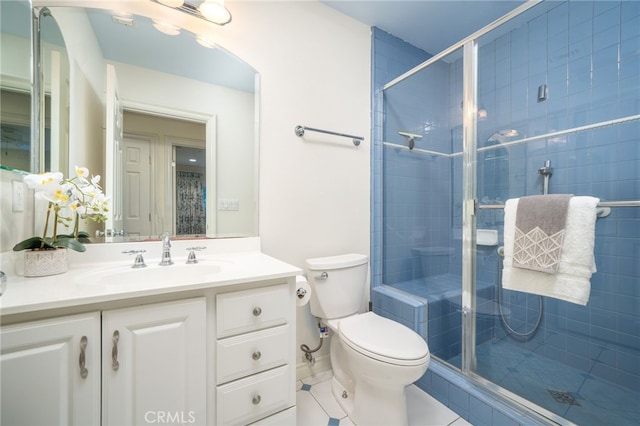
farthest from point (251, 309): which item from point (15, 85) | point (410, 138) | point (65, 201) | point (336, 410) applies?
point (410, 138)

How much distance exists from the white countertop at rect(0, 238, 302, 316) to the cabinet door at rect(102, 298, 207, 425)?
69 millimetres

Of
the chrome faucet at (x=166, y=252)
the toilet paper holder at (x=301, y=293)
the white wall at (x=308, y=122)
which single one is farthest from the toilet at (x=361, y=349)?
the chrome faucet at (x=166, y=252)

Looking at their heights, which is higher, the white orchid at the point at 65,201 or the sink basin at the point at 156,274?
the white orchid at the point at 65,201

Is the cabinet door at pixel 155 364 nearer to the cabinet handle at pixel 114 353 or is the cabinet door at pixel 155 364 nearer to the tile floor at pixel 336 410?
the cabinet handle at pixel 114 353

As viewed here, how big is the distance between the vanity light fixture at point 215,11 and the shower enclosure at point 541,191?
1186mm

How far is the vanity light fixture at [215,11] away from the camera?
126cm

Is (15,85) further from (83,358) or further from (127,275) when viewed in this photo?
(83,358)

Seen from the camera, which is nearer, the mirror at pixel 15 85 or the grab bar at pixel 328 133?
the mirror at pixel 15 85

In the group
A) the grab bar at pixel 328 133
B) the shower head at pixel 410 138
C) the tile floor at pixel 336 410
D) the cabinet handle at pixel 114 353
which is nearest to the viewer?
the cabinet handle at pixel 114 353

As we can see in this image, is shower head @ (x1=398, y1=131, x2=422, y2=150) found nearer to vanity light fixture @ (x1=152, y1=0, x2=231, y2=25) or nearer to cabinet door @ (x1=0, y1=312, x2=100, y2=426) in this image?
vanity light fixture @ (x1=152, y1=0, x2=231, y2=25)

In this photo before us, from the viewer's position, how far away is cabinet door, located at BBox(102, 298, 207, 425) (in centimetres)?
74

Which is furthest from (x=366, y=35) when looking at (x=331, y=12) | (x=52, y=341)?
(x=52, y=341)

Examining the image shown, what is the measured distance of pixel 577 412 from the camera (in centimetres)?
119

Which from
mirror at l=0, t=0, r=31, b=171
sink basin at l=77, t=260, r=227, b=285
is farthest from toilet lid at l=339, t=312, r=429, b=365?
mirror at l=0, t=0, r=31, b=171
